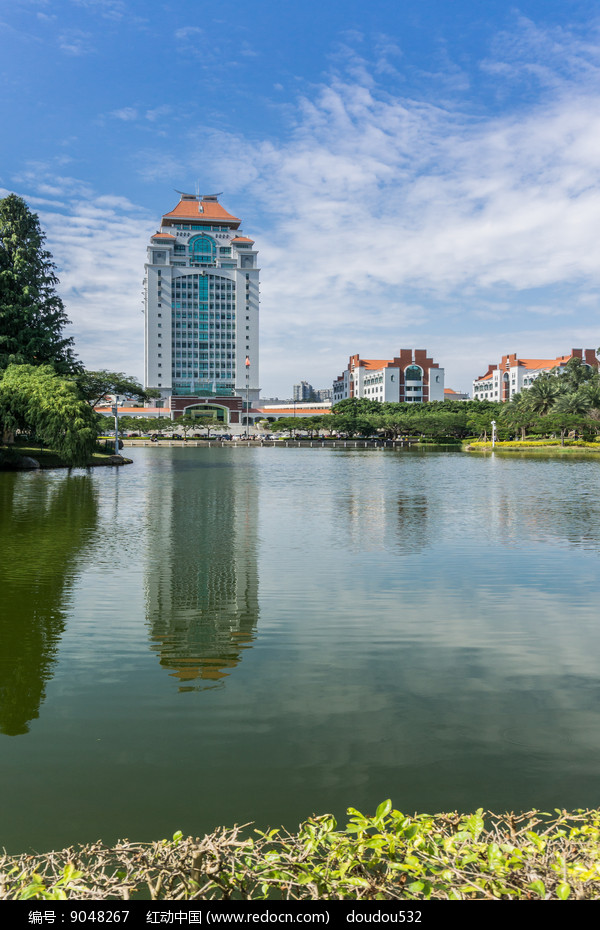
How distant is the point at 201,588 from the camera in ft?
32.7

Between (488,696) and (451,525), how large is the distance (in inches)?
439

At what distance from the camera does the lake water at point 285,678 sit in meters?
4.19

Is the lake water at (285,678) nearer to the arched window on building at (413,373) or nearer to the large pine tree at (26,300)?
the large pine tree at (26,300)

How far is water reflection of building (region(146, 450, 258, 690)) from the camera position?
22.7 ft

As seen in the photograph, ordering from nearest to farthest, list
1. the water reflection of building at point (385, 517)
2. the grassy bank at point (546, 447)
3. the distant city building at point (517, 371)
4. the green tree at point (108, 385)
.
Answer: the water reflection of building at point (385, 517), the green tree at point (108, 385), the grassy bank at point (546, 447), the distant city building at point (517, 371)

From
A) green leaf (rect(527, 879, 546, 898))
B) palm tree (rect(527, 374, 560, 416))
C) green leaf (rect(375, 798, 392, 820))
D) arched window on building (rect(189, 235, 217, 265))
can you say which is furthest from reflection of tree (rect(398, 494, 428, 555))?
arched window on building (rect(189, 235, 217, 265))

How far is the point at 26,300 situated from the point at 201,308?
106621 millimetres

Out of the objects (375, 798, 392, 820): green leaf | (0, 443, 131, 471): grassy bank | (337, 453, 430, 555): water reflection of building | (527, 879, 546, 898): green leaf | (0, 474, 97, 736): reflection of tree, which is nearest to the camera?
(527, 879, 546, 898): green leaf

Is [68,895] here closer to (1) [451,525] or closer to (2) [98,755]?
(2) [98,755]

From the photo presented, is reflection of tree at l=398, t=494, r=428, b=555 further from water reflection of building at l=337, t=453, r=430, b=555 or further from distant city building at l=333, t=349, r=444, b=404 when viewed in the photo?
distant city building at l=333, t=349, r=444, b=404

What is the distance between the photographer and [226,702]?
223 inches

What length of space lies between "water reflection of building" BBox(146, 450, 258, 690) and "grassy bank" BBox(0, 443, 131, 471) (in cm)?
1835

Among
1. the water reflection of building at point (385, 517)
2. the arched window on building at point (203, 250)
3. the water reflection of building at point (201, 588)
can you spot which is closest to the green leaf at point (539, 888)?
the water reflection of building at point (201, 588)

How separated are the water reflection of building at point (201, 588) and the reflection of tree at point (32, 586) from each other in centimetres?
124
